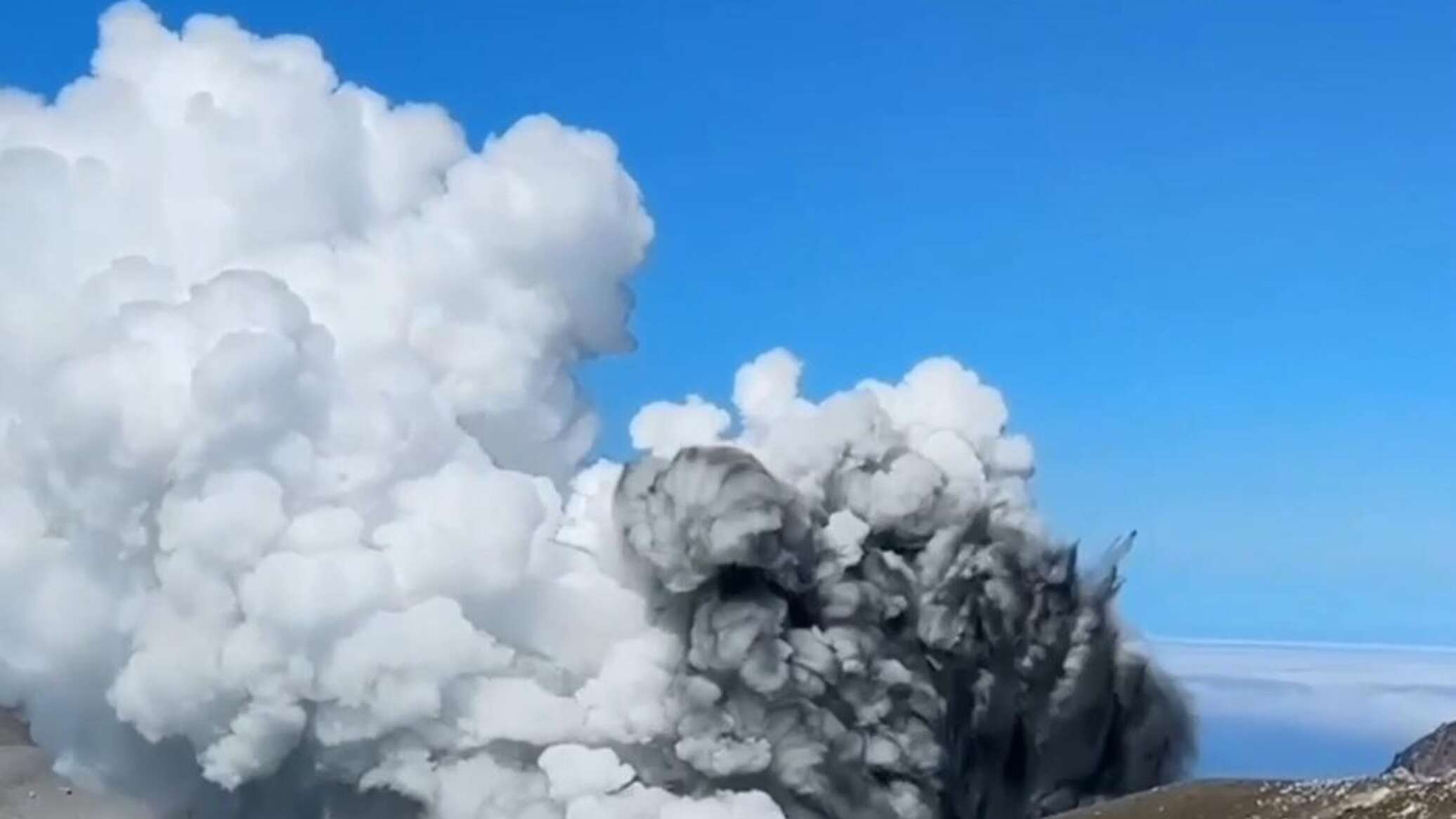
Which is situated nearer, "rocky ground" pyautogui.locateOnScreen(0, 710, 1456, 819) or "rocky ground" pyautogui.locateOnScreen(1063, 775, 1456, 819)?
"rocky ground" pyautogui.locateOnScreen(1063, 775, 1456, 819)

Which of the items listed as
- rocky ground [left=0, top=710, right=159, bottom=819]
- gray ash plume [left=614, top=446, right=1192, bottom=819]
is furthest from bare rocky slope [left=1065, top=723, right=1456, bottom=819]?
rocky ground [left=0, top=710, right=159, bottom=819]

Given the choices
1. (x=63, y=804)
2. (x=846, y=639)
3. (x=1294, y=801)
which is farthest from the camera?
(x=63, y=804)

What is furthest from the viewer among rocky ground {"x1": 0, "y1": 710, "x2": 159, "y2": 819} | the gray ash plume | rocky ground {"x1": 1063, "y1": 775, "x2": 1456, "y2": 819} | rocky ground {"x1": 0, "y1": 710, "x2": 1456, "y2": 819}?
rocky ground {"x1": 0, "y1": 710, "x2": 159, "y2": 819}

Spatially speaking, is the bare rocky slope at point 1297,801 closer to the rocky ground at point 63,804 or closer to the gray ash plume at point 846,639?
the gray ash plume at point 846,639

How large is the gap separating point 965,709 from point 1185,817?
22.6 metres

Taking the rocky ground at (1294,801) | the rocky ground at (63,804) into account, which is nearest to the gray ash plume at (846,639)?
the rocky ground at (1294,801)

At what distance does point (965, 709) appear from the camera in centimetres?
13000

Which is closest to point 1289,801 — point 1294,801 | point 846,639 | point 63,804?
point 1294,801

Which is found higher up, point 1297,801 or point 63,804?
point 63,804

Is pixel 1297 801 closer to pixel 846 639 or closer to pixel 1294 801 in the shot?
pixel 1294 801

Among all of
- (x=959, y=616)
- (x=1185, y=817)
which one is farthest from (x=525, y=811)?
(x=1185, y=817)

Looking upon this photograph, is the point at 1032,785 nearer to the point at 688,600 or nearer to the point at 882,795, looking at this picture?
the point at 882,795

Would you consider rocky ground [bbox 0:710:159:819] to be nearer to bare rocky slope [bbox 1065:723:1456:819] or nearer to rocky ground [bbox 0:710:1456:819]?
rocky ground [bbox 0:710:1456:819]

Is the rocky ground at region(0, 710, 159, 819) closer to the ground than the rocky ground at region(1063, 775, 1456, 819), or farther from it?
farther from it
